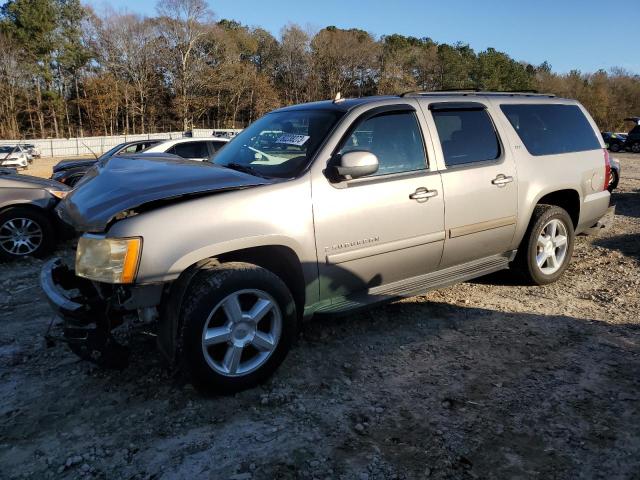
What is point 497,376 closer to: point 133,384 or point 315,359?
point 315,359

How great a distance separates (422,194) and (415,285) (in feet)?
2.39

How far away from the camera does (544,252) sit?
195 inches

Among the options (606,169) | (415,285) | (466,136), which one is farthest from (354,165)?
(606,169)

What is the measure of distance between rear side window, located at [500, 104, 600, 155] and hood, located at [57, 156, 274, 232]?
276cm

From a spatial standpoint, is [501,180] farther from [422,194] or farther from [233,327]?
[233,327]

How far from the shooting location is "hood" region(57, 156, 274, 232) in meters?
2.82

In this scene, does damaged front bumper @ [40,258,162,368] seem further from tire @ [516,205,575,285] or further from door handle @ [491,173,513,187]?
tire @ [516,205,575,285]

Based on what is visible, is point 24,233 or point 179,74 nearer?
point 24,233

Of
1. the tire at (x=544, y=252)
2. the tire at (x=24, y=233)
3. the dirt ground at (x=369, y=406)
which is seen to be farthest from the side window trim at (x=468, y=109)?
the tire at (x=24, y=233)

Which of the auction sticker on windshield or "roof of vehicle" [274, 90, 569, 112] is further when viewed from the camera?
"roof of vehicle" [274, 90, 569, 112]

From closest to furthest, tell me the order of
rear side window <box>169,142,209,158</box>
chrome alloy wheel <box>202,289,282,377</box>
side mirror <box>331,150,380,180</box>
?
chrome alloy wheel <box>202,289,282,377</box>, side mirror <box>331,150,380,180</box>, rear side window <box>169,142,209,158</box>

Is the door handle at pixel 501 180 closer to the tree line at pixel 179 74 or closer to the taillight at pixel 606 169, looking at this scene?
the taillight at pixel 606 169

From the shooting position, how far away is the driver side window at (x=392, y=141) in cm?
363

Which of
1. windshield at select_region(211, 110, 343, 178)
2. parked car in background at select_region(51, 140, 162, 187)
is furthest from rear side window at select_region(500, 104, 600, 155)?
parked car in background at select_region(51, 140, 162, 187)
